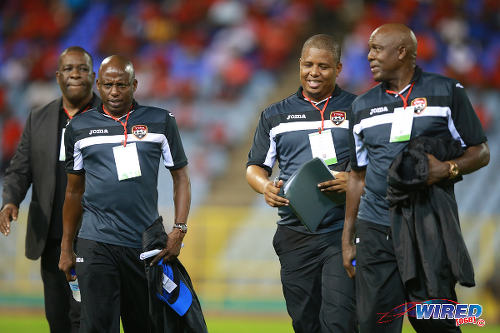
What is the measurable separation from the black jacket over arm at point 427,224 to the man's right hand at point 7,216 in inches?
124

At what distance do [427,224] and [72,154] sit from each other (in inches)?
100

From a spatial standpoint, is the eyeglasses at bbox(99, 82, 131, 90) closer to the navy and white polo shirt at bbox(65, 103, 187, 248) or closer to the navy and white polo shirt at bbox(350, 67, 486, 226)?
the navy and white polo shirt at bbox(65, 103, 187, 248)

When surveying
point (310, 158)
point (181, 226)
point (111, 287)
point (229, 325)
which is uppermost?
point (310, 158)

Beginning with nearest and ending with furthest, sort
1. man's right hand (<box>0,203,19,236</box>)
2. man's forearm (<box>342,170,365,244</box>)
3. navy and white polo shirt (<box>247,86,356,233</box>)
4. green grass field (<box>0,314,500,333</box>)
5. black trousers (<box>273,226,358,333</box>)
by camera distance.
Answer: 1. man's forearm (<box>342,170,365,244</box>)
2. black trousers (<box>273,226,358,333</box>)
3. navy and white polo shirt (<box>247,86,356,233</box>)
4. man's right hand (<box>0,203,19,236</box>)
5. green grass field (<box>0,314,500,333</box>)

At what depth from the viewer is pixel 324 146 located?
5125 millimetres

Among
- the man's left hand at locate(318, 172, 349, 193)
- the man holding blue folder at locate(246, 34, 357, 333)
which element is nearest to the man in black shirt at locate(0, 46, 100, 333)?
the man holding blue folder at locate(246, 34, 357, 333)

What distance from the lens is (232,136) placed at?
13695 millimetres

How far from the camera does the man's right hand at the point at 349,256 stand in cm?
476

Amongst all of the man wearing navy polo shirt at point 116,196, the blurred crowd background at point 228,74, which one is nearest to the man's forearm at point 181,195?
the man wearing navy polo shirt at point 116,196

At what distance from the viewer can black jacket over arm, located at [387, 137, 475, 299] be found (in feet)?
13.4

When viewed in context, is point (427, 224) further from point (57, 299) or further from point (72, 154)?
point (57, 299)

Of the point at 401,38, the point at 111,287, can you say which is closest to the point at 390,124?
the point at 401,38

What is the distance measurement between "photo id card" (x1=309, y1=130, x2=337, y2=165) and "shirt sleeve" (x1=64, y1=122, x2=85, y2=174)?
1.65 meters

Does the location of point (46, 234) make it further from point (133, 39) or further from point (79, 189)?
point (133, 39)
